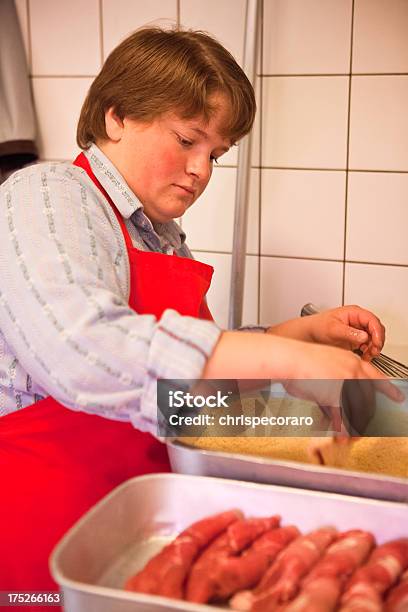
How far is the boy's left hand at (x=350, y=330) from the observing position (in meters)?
1.06

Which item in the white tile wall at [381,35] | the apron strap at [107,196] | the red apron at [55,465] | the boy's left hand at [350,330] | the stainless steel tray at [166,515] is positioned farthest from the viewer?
the white tile wall at [381,35]

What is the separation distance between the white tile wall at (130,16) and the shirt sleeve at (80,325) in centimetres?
101

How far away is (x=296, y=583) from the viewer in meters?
0.54

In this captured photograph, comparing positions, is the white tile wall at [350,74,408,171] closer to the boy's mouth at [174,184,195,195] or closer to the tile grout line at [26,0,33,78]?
the boy's mouth at [174,184,195,195]

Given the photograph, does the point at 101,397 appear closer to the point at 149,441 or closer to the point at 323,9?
the point at 149,441

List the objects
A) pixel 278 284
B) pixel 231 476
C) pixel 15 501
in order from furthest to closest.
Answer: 1. pixel 278 284
2. pixel 15 501
3. pixel 231 476

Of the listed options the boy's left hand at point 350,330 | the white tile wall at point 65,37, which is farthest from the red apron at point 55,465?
the white tile wall at point 65,37

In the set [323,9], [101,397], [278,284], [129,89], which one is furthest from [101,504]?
[323,9]

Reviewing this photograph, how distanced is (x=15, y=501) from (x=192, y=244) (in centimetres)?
102

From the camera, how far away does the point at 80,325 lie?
635 millimetres

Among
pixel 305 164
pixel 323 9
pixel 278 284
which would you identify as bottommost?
pixel 278 284

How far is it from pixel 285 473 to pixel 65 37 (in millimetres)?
1382

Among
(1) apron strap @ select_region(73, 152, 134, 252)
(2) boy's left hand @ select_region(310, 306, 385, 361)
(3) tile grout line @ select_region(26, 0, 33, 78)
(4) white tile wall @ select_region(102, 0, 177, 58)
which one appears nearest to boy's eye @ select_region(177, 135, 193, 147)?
(1) apron strap @ select_region(73, 152, 134, 252)

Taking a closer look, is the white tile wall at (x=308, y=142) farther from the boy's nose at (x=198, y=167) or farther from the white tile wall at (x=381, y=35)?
the boy's nose at (x=198, y=167)
